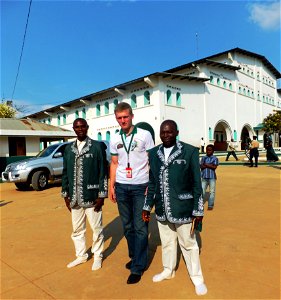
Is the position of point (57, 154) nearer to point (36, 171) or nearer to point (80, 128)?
point (36, 171)

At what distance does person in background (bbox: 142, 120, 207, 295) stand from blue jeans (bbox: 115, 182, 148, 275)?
0.88 ft

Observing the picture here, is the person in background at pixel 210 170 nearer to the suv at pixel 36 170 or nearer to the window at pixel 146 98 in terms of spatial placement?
the suv at pixel 36 170

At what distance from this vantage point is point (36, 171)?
1083 cm

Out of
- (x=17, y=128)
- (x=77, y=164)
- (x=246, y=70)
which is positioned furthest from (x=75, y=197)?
(x=246, y=70)

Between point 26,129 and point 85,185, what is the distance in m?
14.0

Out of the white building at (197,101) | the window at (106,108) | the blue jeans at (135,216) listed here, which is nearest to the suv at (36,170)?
the blue jeans at (135,216)

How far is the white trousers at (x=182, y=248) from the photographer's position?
2.91 metres

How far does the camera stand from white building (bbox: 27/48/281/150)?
2576 cm

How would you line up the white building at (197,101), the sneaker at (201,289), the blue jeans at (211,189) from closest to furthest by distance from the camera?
the sneaker at (201,289)
the blue jeans at (211,189)
the white building at (197,101)

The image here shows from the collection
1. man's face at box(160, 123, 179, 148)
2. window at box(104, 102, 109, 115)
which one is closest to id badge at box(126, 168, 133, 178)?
man's face at box(160, 123, 179, 148)

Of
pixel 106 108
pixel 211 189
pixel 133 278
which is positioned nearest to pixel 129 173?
pixel 133 278

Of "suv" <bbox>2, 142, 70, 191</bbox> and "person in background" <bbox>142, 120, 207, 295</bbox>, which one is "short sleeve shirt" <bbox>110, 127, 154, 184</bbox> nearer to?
"person in background" <bbox>142, 120, 207, 295</bbox>

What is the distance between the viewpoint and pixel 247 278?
3160 millimetres

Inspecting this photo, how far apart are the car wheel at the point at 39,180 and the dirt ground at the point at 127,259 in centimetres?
389
